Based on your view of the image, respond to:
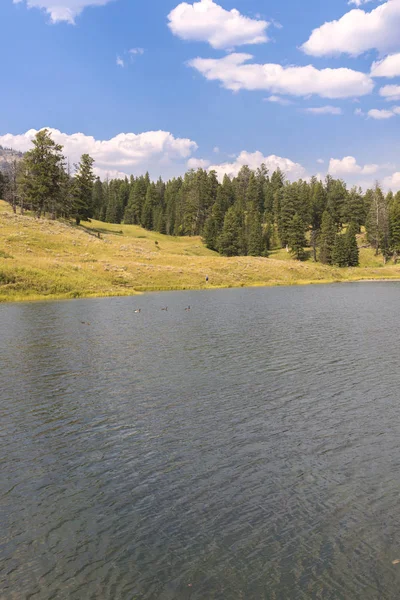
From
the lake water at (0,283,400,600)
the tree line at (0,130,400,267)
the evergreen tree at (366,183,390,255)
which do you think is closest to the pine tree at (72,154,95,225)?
the tree line at (0,130,400,267)

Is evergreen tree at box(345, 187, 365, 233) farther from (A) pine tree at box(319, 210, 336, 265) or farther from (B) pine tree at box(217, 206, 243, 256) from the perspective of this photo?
(B) pine tree at box(217, 206, 243, 256)

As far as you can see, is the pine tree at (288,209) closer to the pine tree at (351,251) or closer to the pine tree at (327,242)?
the pine tree at (327,242)

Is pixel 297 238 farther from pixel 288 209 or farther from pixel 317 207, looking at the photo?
pixel 317 207

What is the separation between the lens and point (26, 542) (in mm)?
8438

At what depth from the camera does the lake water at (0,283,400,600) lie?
7504 millimetres

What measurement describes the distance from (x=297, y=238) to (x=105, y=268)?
68.8m

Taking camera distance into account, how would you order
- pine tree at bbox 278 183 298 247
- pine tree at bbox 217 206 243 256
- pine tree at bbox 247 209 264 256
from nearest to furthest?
pine tree at bbox 217 206 243 256 < pine tree at bbox 247 209 264 256 < pine tree at bbox 278 183 298 247

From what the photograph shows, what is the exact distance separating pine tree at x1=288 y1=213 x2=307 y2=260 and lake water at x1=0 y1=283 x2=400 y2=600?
356ft

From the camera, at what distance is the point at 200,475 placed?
11.0 m

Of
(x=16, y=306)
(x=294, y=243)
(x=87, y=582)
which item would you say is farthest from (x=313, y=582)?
(x=294, y=243)

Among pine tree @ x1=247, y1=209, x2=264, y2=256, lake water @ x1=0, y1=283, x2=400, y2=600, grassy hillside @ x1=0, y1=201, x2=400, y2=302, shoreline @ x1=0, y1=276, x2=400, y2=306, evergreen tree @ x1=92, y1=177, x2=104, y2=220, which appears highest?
evergreen tree @ x1=92, y1=177, x2=104, y2=220

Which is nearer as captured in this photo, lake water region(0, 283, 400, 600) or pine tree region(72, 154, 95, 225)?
lake water region(0, 283, 400, 600)

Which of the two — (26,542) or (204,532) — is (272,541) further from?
(26,542)

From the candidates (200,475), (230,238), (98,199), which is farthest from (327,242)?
(200,475)
